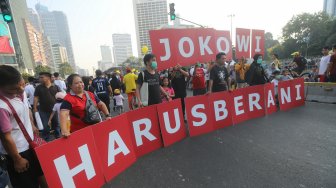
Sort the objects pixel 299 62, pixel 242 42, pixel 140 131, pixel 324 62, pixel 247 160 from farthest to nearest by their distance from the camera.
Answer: pixel 299 62
pixel 324 62
pixel 242 42
pixel 140 131
pixel 247 160

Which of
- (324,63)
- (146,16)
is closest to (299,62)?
(324,63)

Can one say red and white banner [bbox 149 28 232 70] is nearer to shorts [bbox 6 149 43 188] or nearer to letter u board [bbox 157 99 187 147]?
letter u board [bbox 157 99 187 147]

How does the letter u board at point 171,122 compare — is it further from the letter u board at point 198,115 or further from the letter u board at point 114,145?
the letter u board at point 114,145

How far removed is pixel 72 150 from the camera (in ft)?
8.77

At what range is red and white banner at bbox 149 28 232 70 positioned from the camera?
15.2 feet

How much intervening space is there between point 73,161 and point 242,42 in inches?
203

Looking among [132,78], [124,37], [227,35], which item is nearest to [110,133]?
[227,35]

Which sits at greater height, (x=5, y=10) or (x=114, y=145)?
(x=5, y=10)

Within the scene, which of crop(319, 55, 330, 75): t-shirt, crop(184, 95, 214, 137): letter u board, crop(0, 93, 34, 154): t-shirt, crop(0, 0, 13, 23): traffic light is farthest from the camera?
crop(319, 55, 330, 75): t-shirt

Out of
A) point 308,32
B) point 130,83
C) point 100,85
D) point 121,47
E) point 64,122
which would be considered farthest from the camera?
point 121,47

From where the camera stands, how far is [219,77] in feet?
17.9

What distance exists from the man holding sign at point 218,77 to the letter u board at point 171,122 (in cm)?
125

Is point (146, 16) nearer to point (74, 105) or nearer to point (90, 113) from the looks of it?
point (90, 113)

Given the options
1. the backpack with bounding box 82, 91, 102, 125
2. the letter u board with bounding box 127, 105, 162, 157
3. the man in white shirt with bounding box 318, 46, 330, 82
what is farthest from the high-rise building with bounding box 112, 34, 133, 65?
the backpack with bounding box 82, 91, 102, 125
